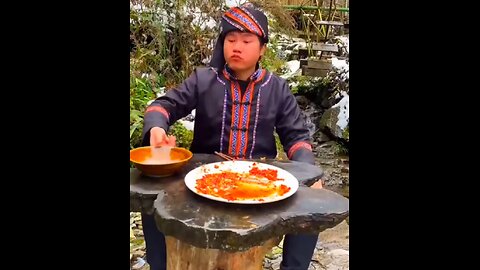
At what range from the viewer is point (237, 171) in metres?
1.35

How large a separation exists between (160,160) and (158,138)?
0.07 metres

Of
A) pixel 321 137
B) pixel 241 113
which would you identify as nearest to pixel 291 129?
pixel 241 113

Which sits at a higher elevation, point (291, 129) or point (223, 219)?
point (291, 129)

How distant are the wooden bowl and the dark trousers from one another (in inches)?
9.9

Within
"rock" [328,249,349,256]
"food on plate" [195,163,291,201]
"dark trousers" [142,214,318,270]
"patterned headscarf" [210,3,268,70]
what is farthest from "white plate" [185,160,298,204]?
"rock" [328,249,349,256]

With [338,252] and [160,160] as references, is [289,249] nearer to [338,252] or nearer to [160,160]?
[160,160]

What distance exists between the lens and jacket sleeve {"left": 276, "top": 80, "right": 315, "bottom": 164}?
1525 millimetres

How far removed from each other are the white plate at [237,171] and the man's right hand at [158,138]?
0.42 feet

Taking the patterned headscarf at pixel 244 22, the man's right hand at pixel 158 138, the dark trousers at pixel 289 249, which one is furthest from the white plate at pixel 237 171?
the patterned headscarf at pixel 244 22

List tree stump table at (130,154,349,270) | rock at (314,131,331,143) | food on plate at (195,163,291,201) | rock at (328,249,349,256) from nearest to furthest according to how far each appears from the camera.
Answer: tree stump table at (130,154,349,270) < food on plate at (195,163,291,201) < rock at (328,249,349,256) < rock at (314,131,331,143)

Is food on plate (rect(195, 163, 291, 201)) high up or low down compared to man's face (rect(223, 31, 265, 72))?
down

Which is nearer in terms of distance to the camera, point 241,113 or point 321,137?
point 241,113

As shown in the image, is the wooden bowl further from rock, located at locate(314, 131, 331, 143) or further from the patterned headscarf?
rock, located at locate(314, 131, 331, 143)

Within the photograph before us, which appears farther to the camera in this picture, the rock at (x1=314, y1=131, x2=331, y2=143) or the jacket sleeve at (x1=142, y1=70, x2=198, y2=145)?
the rock at (x1=314, y1=131, x2=331, y2=143)
